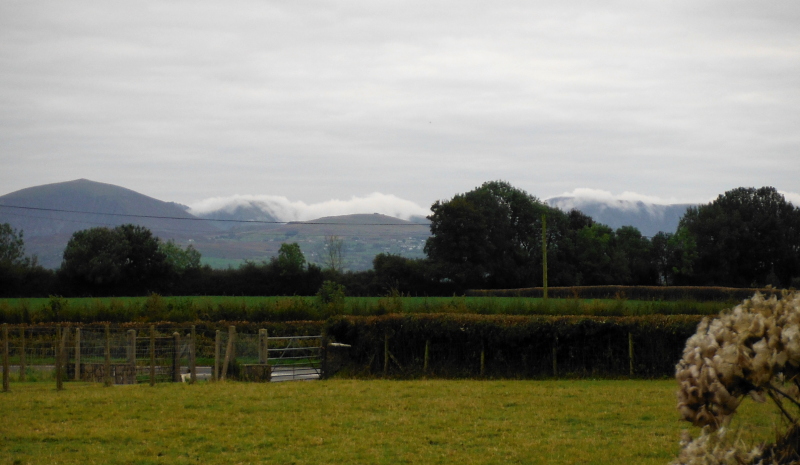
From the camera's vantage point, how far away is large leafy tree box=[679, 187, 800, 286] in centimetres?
8156

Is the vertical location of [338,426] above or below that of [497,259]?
below

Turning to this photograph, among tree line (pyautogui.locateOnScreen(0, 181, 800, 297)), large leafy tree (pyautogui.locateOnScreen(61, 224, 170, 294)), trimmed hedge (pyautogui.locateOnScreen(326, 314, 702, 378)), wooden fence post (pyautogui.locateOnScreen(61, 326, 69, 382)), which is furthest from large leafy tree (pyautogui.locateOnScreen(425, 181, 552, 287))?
wooden fence post (pyautogui.locateOnScreen(61, 326, 69, 382))

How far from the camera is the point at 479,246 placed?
7156 cm

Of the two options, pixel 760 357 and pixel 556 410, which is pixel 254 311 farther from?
pixel 760 357

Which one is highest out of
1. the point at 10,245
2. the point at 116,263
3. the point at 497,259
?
the point at 10,245

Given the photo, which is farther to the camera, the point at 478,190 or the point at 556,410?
the point at 478,190

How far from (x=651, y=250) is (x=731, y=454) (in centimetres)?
8716

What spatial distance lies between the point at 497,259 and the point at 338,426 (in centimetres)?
6285

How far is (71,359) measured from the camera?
76.1ft

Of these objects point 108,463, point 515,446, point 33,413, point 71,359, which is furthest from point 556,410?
point 71,359

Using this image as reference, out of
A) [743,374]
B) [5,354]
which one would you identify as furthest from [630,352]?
[743,374]

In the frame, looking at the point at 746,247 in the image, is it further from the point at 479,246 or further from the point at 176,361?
the point at 176,361

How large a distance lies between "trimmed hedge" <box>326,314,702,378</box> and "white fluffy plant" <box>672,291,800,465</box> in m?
18.9

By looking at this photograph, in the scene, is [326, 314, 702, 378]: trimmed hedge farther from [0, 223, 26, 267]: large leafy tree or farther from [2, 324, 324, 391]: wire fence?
[0, 223, 26, 267]: large leafy tree
